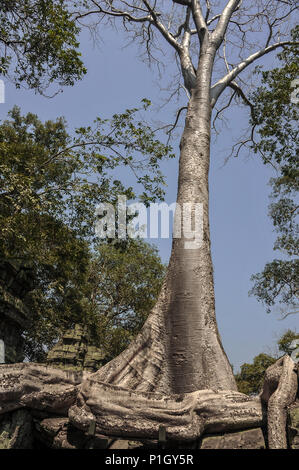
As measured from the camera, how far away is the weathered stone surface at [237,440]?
3.07m

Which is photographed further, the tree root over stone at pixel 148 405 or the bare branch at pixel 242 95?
the bare branch at pixel 242 95

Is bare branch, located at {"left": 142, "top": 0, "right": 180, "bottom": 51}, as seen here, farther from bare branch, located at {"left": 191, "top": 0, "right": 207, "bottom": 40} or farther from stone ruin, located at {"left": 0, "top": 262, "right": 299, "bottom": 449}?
stone ruin, located at {"left": 0, "top": 262, "right": 299, "bottom": 449}

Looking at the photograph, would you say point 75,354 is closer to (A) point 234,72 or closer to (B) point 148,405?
(B) point 148,405

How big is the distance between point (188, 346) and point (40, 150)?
8.03 m

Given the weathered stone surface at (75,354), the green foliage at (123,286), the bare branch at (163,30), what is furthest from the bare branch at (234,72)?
the green foliage at (123,286)

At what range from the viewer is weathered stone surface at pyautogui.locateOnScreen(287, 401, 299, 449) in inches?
112

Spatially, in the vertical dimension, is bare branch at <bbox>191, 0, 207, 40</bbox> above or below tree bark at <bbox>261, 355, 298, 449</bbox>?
above

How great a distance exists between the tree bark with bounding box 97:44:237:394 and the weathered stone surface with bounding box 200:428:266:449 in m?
0.73

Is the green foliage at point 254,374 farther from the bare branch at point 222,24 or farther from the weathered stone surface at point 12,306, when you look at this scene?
the bare branch at point 222,24

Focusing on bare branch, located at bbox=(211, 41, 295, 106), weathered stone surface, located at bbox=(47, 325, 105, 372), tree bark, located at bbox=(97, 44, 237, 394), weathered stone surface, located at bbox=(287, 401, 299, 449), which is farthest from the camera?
weathered stone surface, located at bbox=(47, 325, 105, 372)

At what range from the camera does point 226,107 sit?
10.2m

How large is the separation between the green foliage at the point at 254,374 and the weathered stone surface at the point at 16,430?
42.4 feet

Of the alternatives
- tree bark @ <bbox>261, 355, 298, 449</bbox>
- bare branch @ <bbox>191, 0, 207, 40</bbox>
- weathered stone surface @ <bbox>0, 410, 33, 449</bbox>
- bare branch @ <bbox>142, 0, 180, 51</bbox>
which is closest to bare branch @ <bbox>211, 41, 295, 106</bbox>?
bare branch @ <bbox>191, 0, 207, 40</bbox>
